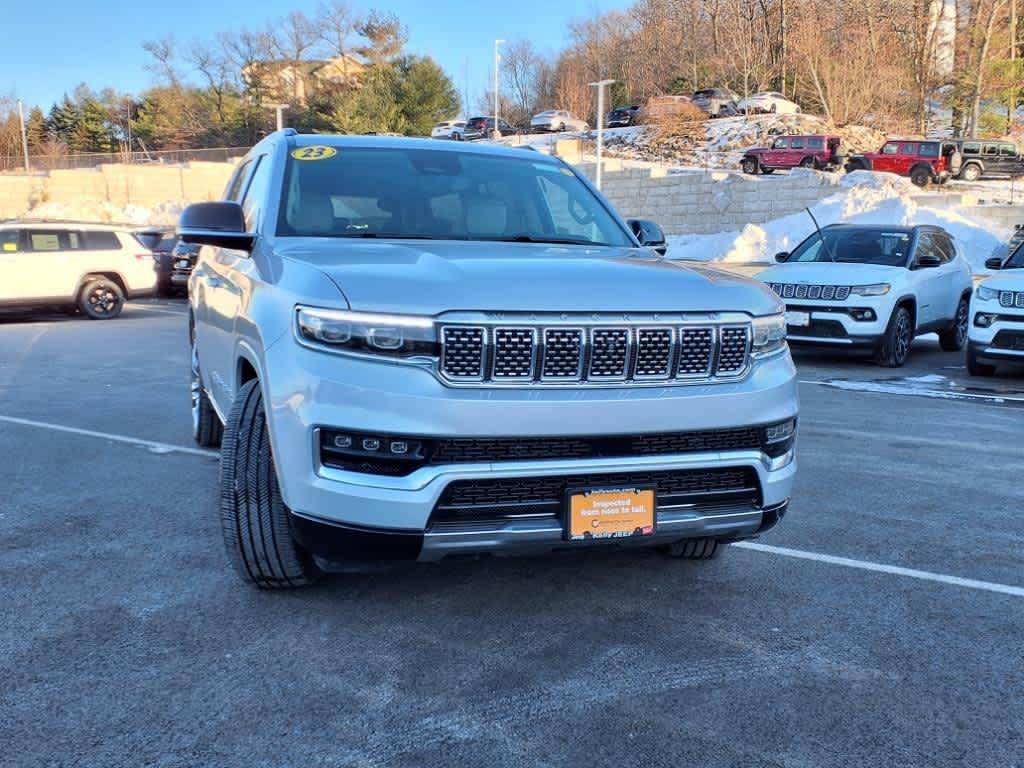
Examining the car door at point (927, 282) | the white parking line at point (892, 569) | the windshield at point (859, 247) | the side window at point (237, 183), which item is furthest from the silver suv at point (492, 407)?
the windshield at point (859, 247)

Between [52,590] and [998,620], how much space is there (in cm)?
385

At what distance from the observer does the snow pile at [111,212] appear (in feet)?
138

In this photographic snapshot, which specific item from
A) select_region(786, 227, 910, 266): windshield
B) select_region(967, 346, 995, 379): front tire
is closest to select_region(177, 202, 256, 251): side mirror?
select_region(967, 346, 995, 379): front tire

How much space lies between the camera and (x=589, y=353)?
3.15 metres

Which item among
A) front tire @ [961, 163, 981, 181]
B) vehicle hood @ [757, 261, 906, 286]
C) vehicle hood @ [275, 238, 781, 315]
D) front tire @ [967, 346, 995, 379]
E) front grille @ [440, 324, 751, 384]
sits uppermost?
front tire @ [961, 163, 981, 181]

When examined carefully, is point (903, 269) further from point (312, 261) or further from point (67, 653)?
point (67, 653)

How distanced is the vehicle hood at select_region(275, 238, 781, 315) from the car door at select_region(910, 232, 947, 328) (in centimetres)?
863

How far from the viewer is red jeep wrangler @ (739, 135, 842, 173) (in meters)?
38.0

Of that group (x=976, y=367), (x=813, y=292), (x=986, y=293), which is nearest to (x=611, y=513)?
(x=986, y=293)

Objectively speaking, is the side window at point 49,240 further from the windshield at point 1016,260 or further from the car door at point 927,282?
the windshield at point 1016,260

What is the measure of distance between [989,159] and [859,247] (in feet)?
96.6

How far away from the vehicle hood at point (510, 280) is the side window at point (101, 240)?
14.3 metres

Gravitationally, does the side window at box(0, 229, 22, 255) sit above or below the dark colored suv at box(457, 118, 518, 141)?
below

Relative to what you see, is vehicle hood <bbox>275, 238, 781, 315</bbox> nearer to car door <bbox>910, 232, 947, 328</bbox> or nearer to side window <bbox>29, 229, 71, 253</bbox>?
car door <bbox>910, 232, 947, 328</bbox>
